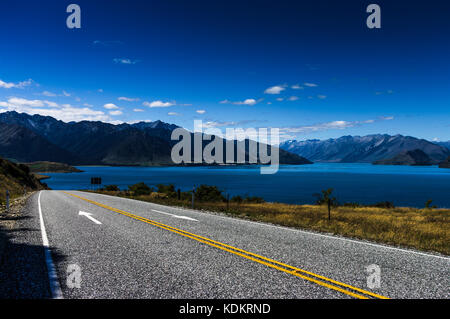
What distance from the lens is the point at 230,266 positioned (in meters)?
6.28

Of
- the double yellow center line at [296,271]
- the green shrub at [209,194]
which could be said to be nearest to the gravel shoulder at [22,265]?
the double yellow center line at [296,271]

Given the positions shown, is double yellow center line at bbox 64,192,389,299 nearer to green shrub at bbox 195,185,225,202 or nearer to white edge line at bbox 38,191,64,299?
white edge line at bbox 38,191,64,299

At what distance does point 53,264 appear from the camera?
255 inches

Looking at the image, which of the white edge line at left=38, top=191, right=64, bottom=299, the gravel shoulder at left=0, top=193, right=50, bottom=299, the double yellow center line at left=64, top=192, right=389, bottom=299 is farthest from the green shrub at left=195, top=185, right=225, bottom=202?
the white edge line at left=38, top=191, right=64, bottom=299

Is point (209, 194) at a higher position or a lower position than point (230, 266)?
lower

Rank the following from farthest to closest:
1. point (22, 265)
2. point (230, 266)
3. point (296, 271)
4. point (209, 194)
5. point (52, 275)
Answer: point (209, 194), point (22, 265), point (230, 266), point (296, 271), point (52, 275)

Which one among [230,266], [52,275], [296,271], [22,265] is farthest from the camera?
[22,265]

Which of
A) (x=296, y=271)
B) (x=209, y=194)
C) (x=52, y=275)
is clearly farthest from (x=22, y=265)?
(x=209, y=194)

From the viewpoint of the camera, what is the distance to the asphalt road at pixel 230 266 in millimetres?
4949

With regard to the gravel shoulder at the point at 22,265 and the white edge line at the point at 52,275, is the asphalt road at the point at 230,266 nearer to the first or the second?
the white edge line at the point at 52,275

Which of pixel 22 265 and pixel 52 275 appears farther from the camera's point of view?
pixel 22 265

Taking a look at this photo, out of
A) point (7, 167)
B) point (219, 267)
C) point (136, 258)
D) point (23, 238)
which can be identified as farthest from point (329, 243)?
point (7, 167)

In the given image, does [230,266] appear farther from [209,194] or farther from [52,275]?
[209,194]
